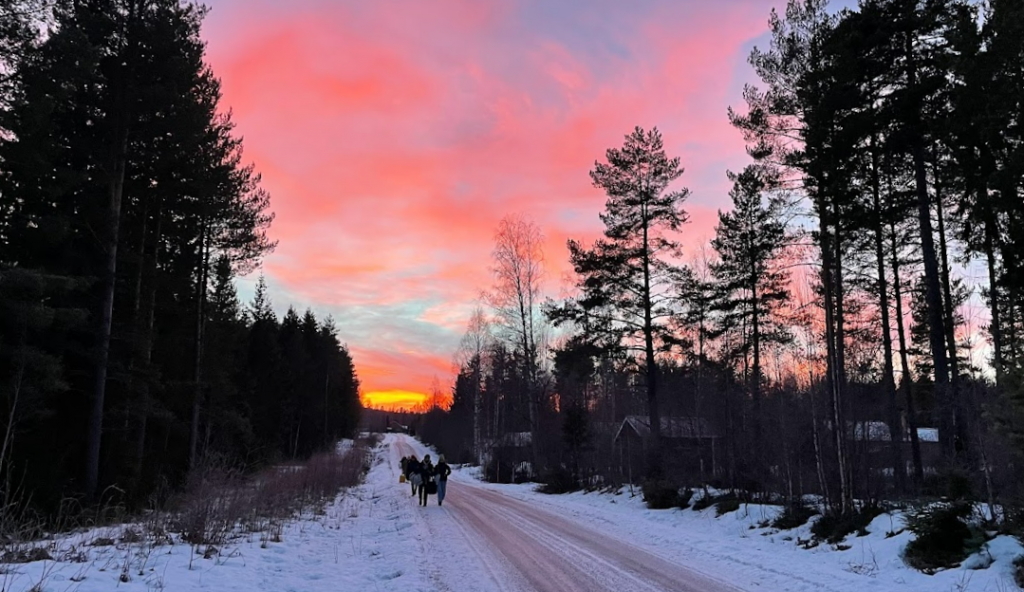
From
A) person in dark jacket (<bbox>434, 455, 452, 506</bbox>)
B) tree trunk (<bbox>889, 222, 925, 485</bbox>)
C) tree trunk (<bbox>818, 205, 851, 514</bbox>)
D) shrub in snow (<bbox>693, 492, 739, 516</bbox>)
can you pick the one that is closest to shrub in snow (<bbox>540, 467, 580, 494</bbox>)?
person in dark jacket (<bbox>434, 455, 452, 506</bbox>)

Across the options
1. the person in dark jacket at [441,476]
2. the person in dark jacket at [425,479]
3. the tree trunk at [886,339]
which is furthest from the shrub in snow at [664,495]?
the person in dark jacket at [425,479]

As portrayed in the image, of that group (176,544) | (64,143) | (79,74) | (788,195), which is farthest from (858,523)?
(64,143)

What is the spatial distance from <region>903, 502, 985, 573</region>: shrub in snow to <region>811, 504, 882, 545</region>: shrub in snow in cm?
179

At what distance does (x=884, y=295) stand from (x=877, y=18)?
407 inches

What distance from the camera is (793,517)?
13.3 metres

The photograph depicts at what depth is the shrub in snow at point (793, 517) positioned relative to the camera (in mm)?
13156

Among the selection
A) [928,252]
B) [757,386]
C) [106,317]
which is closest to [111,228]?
[106,317]

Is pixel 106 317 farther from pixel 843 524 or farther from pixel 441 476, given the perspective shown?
pixel 843 524

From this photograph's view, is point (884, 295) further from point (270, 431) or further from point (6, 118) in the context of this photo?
point (270, 431)

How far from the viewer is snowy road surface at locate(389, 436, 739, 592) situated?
830 cm

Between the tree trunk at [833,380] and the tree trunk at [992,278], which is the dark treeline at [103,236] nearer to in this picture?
the tree trunk at [833,380]

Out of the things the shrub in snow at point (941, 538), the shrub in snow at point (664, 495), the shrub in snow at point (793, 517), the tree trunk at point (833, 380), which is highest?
the tree trunk at point (833, 380)

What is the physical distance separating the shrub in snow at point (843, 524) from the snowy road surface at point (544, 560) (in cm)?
380

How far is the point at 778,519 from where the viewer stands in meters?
13.6
